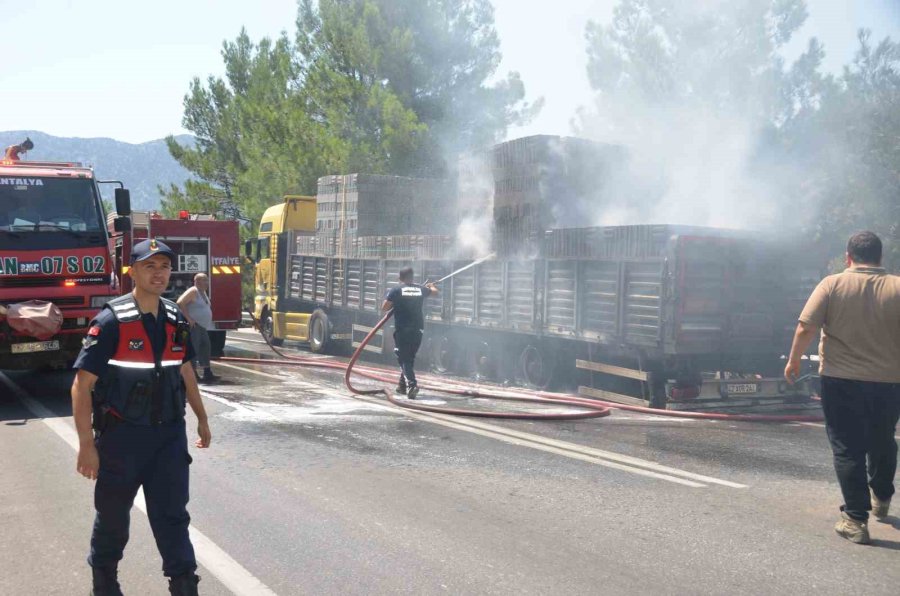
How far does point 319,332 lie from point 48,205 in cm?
858

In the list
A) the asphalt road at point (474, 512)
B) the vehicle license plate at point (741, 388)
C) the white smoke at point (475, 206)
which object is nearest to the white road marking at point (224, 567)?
the asphalt road at point (474, 512)

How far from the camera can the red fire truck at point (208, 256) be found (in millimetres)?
16953

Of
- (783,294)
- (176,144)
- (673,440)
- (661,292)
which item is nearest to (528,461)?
(673,440)

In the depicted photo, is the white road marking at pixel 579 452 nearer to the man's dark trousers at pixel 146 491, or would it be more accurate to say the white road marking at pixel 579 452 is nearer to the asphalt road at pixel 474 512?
the asphalt road at pixel 474 512

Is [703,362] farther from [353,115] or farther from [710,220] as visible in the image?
[353,115]

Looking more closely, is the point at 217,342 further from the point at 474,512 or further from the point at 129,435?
the point at 129,435

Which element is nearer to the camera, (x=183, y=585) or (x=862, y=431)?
(x=183, y=585)

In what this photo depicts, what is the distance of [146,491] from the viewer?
3.91 m

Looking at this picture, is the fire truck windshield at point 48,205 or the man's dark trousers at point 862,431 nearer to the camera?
the man's dark trousers at point 862,431

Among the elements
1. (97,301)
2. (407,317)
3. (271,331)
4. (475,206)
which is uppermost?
(475,206)

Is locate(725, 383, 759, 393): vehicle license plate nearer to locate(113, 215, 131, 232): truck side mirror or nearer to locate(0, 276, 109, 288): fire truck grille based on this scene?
locate(0, 276, 109, 288): fire truck grille

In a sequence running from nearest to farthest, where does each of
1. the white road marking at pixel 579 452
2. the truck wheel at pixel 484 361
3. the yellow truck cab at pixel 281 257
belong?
1. the white road marking at pixel 579 452
2. the truck wheel at pixel 484 361
3. the yellow truck cab at pixel 281 257

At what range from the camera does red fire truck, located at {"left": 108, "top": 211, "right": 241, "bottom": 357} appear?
17.0 meters

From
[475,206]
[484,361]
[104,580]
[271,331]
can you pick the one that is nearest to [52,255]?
[484,361]
